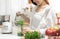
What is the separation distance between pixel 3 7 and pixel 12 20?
5.9 inches

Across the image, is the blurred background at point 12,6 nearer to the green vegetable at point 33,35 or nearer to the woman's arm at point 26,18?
the woman's arm at point 26,18

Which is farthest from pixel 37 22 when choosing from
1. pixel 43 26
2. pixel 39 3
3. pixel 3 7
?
pixel 3 7

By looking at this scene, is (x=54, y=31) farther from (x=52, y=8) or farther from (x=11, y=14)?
(x=11, y=14)

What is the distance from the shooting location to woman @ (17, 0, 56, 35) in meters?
1.51

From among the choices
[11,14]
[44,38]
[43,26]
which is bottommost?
[44,38]

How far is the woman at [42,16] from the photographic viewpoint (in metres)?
1.51

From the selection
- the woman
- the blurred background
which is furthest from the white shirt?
the blurred background

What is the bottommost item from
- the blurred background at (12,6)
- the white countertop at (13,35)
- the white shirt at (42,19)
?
the white countertop at (13,35)

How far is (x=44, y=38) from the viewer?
149 cm

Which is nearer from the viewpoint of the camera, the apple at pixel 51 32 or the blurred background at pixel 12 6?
the apple at pixel 51 32

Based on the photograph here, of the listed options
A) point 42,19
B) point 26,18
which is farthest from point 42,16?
point 26,18

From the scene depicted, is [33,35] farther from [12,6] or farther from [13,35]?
[12,6]

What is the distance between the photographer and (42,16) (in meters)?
1.53

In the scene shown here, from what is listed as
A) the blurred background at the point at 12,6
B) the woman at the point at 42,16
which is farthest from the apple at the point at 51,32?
the blurred background at the point at 12,6
